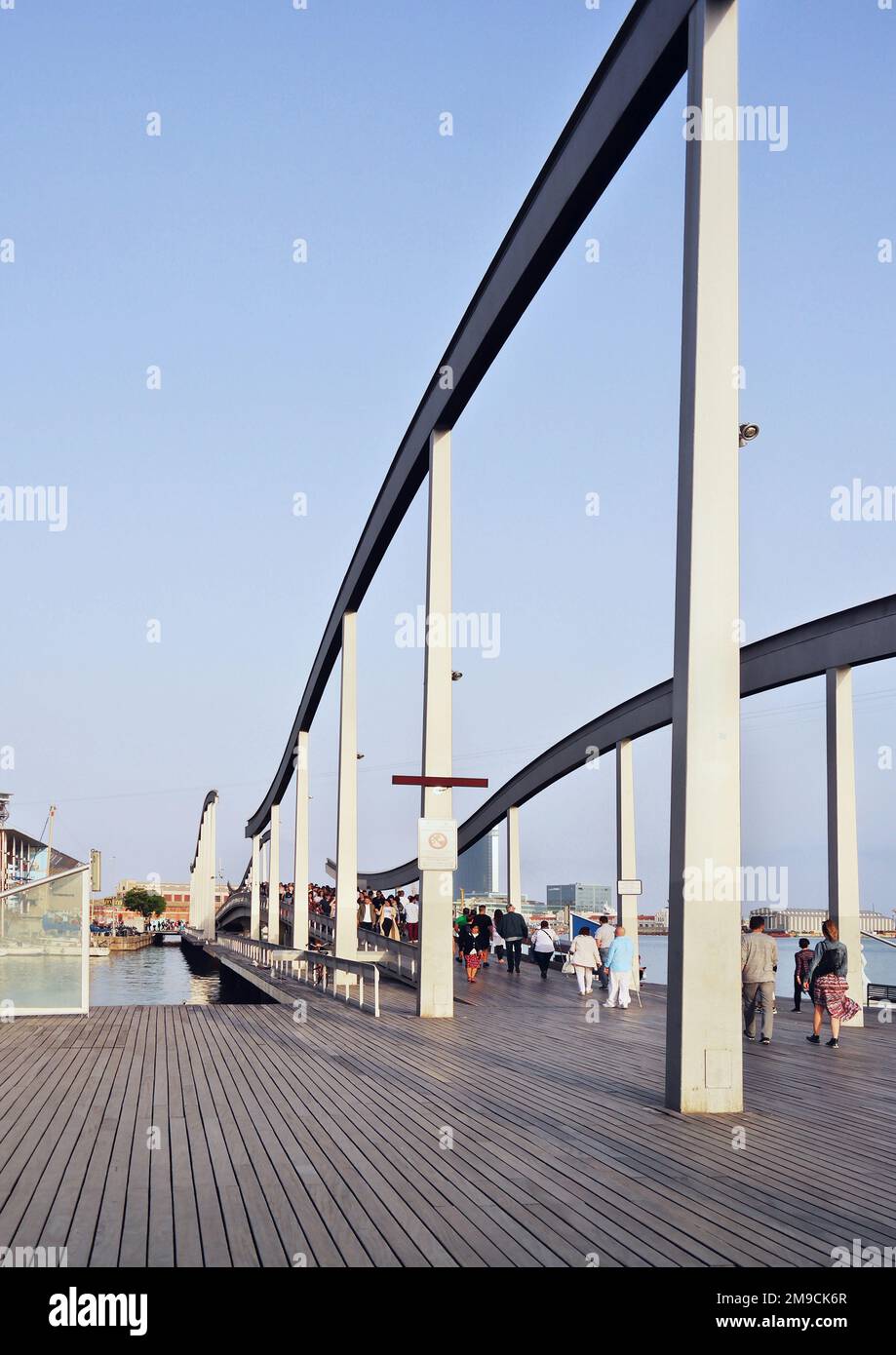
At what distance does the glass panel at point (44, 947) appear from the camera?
14602mm

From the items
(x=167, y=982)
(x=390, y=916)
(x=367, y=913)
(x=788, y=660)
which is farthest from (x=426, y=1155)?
(x=167, y=982)

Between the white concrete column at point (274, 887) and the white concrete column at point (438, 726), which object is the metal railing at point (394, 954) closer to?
the white concrete column at point (438, 726)

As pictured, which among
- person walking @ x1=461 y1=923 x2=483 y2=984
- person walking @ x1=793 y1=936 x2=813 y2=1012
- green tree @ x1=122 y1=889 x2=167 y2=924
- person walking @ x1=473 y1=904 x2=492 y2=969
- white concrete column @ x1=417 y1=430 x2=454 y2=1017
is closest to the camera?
white concrete column @ x1=417 y1=430 x2=454 y2=1017

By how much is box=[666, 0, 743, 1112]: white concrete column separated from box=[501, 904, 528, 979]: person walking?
18084 millimetres

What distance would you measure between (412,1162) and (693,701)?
142 inches

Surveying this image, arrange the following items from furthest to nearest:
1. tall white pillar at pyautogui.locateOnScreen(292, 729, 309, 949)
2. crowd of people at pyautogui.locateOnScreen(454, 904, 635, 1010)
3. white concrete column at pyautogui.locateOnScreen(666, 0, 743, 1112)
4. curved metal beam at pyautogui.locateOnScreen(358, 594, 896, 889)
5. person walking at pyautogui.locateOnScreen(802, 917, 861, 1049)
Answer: tall white pillar at pyautogui.locateOnScreen(292, 729, 309, 949), crowd of people at pyautogui.locateOnScreen(454, 904, 635, 1010), curved metal beam at pyautogui.locateOnScreen(358, 594, 896, 889), person walking at pyautogui.locateOnScreen(802, 917, 861, 1049), white concrete column at pyautogui.locateOnScreen(666, 0, 743, 1112)

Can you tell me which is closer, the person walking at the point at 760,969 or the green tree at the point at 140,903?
the person walking at the point at 760,969

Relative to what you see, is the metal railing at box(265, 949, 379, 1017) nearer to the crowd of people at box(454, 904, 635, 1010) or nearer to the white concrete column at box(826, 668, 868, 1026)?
the crowd of people at box(454, 904, 635, 1010)

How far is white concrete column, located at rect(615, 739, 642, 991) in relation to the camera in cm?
2556

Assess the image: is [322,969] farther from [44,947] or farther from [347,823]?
[44,947]

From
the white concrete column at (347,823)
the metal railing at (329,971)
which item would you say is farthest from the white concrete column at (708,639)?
the white concrete column at (347,823)

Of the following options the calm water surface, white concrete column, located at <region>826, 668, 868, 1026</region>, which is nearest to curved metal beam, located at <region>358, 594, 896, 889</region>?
white concrete column, located at <region>826, 668, 868, 1026</region>

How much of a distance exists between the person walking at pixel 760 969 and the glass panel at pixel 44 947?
291 inches
